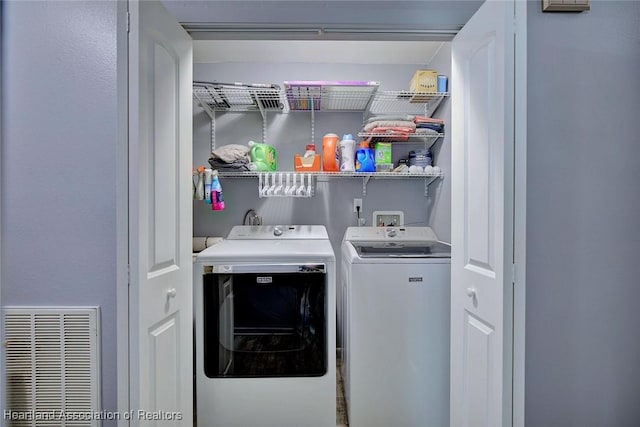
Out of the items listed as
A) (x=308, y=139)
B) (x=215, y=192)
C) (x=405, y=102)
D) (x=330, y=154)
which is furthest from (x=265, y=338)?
(x=405, y=102)

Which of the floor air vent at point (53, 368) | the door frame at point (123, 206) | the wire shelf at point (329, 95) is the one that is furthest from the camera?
the wire shelf at point (329, 95)

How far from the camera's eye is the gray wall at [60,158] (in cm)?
121

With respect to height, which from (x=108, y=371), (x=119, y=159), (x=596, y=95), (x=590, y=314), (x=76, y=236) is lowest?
(x=108, y=371)

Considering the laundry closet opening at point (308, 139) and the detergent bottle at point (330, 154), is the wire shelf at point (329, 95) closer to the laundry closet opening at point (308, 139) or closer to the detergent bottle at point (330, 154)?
the laundry closet opening at point (308, 139)

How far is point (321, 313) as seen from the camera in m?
1.65

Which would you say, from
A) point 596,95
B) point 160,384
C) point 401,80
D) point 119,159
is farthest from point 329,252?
point 401,80

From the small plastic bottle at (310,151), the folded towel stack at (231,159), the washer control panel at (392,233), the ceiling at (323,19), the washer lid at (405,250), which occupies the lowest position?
the washer lid at (405,250)

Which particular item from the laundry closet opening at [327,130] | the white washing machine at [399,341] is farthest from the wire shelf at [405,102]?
the white washing machine at [399,341]

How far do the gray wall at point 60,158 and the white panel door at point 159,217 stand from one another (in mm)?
210

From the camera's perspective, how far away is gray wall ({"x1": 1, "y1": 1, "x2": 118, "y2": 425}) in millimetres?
1214

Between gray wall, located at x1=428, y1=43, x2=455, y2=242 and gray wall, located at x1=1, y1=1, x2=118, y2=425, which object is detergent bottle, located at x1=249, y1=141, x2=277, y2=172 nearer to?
gray wall, located at x1=1, y1=1, x2=118, y2=425

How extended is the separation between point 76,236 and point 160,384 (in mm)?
630

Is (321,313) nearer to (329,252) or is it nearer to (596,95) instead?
(329,252)

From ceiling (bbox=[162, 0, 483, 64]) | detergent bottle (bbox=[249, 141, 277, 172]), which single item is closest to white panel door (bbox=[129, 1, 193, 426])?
ceiling (bbox=[162, 0, 483, 64])
